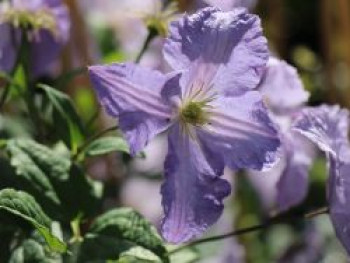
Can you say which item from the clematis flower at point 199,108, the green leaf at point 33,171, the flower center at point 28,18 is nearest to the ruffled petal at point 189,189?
the clematis flower at point 199,108

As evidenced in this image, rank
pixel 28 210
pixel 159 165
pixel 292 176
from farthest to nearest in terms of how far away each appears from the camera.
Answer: pixel 159 165 < pixel 292 176 < pixel 28 210

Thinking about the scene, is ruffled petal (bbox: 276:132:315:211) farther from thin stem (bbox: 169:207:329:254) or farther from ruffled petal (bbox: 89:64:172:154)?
ruffled petal (bbox: 89:64:172:154)

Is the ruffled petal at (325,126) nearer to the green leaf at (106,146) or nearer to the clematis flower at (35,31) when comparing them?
the green leaf at (106,146)

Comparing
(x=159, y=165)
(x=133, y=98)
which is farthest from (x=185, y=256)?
(x=159, y=165)

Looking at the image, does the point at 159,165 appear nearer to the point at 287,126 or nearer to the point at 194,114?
the point at 287,126

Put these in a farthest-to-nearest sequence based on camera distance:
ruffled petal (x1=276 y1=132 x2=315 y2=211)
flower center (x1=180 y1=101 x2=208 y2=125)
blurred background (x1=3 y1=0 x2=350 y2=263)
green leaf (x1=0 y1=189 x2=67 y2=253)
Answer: blurred background (x1=3 y1=0 x2=350 y2=263)
ruffled petal (x1=276 y1=132 x2=315 y2=211)
flower center (x1=180 y1=101 x2=208 y2=125)
green leaf (x1=0 y1=189 x2=67 y2=253)

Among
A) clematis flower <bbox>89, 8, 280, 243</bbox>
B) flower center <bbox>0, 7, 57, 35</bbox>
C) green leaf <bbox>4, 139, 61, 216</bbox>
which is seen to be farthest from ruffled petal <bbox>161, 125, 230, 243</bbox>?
flower center <bbox>0, 7, 57, 35</bbox>
